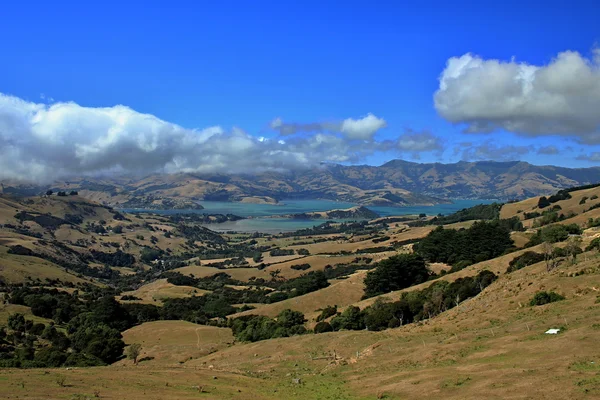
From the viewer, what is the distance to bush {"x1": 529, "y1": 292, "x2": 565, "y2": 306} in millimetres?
41688

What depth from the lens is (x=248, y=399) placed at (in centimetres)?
2711

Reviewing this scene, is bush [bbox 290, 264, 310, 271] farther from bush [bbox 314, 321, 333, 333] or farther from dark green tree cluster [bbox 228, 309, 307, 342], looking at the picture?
bush [bbox 314, 321, 333, 333]

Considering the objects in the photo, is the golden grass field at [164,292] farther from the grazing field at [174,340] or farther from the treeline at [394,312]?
the treeline at [394,312]

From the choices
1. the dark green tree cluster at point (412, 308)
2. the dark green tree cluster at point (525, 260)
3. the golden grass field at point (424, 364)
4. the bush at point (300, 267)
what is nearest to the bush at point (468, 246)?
the dark green tree cluster at point (525, 260)

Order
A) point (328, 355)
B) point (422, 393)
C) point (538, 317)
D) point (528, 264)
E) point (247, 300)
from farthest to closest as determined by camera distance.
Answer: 1. point (247, 300)
2. point (528, 264)
3. point (328, 355)
4. point (538, 317)
5. point (422, 393)

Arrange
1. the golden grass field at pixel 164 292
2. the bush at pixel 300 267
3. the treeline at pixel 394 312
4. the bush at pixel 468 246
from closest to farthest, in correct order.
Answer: the treeline at pixel 394 312, the bush at pixel 468 246, the golden grass field at pixel 164 292, the bush at pixel 300 267

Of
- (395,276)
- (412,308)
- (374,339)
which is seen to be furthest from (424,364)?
(395,276)

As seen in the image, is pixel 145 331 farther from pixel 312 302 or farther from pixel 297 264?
pixel 297 264

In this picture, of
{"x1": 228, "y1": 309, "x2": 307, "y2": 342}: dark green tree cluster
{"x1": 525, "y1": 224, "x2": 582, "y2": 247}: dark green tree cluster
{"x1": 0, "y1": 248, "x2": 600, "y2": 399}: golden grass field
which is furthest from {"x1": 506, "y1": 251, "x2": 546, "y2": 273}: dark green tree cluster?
{"x1": 228, "y1": 309, "x2": 307, "y2": 342}: dark green tree cluster

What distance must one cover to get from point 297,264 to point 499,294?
393ft

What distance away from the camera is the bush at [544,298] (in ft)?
137

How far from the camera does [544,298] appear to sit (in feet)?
139

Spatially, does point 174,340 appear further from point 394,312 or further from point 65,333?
point 394,312

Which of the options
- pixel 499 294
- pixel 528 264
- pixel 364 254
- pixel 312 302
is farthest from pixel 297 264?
pixel 499 294
